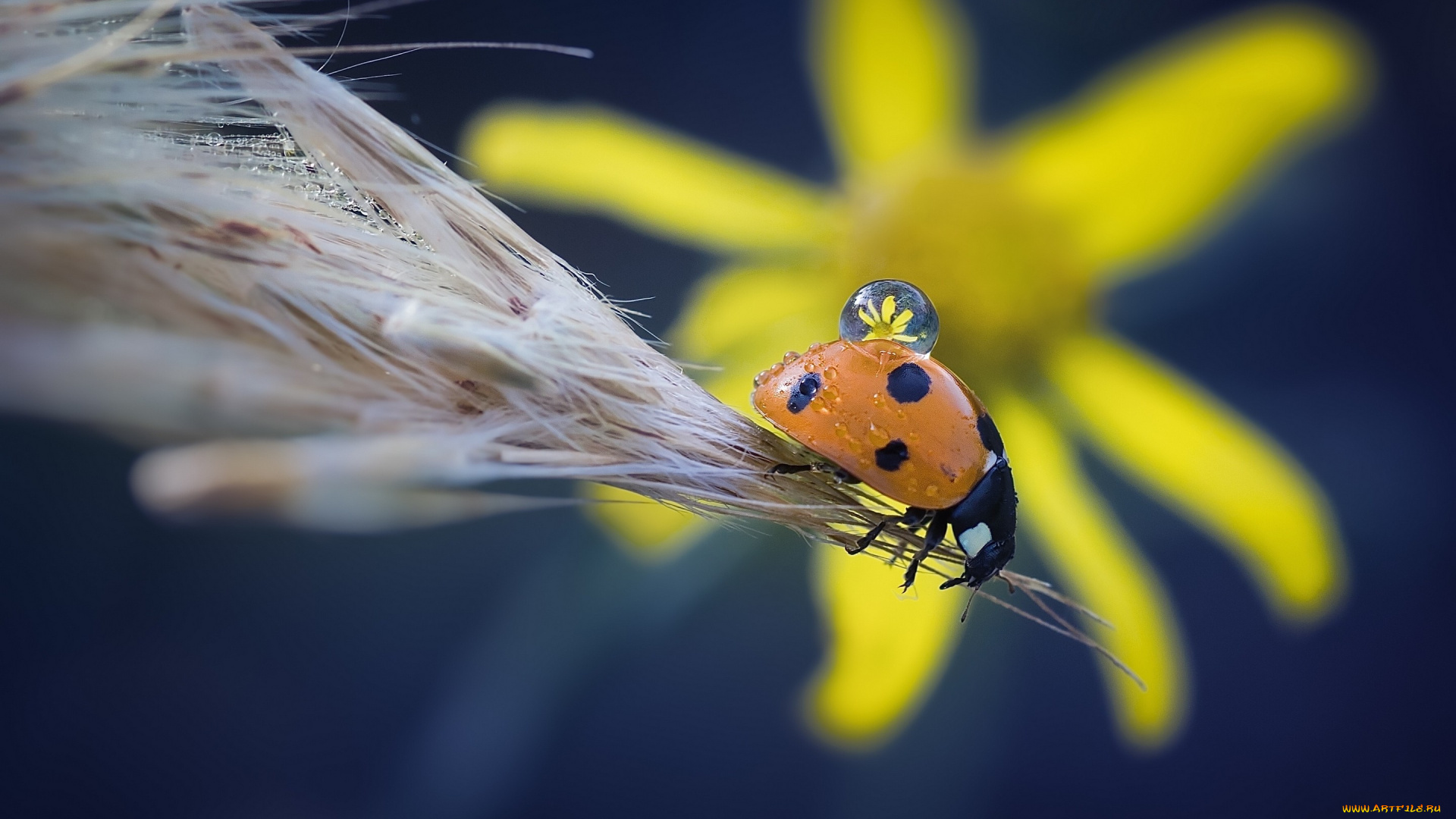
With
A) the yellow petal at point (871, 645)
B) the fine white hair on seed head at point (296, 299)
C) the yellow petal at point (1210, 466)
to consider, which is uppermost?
the yellow petal at point (1210, 466)

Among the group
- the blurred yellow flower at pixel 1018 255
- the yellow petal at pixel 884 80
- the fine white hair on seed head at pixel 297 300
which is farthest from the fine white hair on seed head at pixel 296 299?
the yellow petal at pixel 884 80

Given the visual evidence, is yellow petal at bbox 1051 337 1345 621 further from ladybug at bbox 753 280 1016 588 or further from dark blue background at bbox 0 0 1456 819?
ladybug at bbox 753 280 1016 588

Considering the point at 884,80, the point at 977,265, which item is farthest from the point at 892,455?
the point at 884,80

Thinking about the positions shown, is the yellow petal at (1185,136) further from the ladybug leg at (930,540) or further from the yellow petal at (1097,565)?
the ladybug leg at (930,540)

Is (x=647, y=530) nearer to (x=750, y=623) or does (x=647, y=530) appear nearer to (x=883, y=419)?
(x=750, y=623)


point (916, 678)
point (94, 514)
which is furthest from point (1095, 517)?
point (94, 514)

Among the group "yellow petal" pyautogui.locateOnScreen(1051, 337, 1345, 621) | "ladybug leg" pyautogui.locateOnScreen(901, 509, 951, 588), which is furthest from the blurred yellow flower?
"ladybug leg" pyautogui.locateOnScreen(901, 509, 951, 588)
